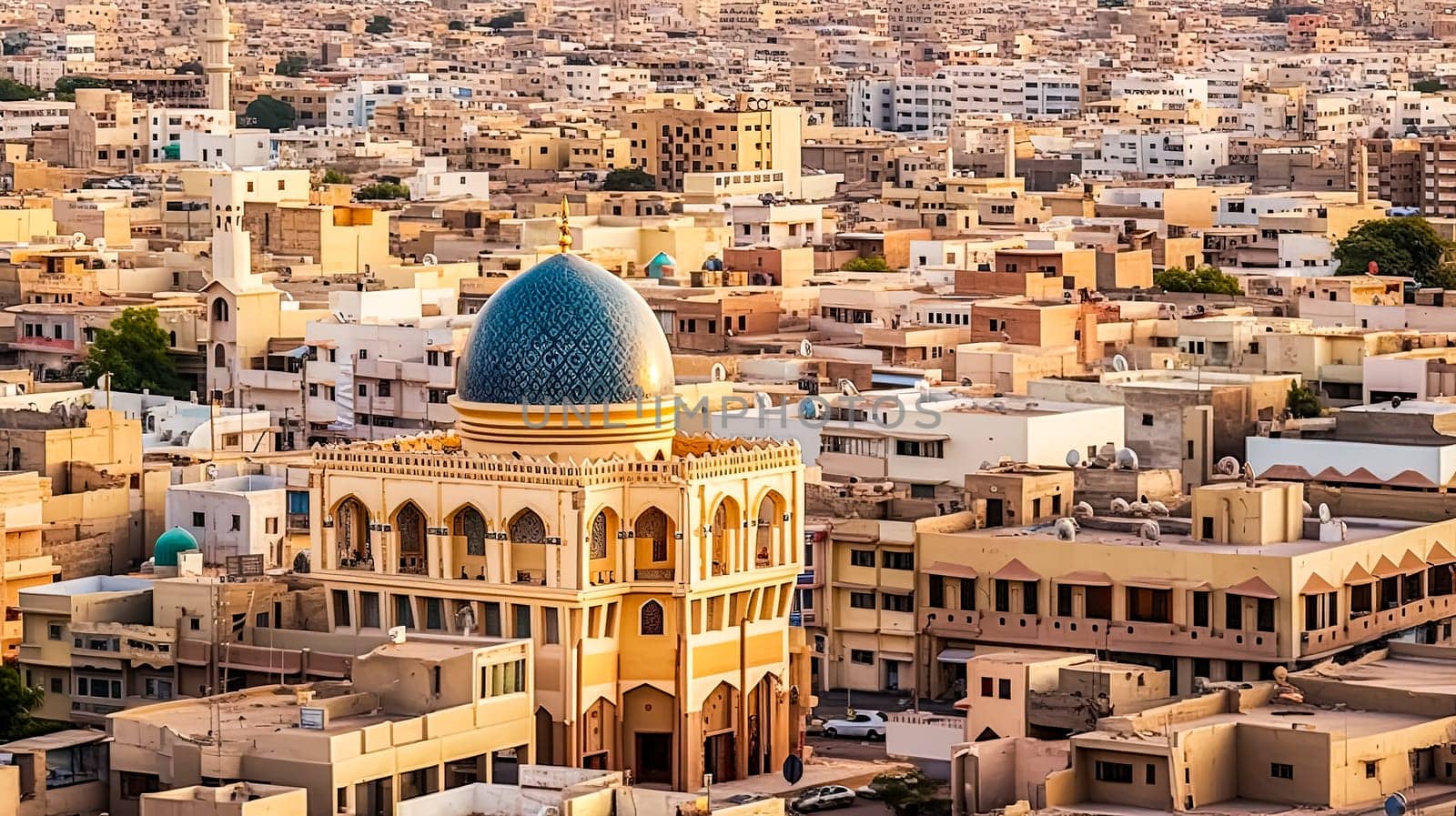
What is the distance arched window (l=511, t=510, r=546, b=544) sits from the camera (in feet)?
104

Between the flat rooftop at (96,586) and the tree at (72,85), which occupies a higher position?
the tree at (72,85)

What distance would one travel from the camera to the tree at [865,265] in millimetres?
67562

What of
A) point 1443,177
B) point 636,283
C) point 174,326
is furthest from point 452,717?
point 1443,177

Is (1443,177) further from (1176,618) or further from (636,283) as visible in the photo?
(1176,618)

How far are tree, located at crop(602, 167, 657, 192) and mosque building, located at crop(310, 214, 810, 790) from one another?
202 ft

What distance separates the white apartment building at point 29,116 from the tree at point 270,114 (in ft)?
23.5

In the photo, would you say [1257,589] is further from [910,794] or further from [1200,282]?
[1200,282]

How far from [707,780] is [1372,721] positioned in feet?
15.5

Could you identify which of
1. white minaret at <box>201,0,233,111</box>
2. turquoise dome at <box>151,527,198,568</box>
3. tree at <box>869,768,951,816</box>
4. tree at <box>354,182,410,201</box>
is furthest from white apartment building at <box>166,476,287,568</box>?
white minaret at <box>201,0,233,111</box>

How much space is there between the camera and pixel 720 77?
15462cm

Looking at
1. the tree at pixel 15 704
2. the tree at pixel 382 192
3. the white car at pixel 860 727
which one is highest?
the tree at pixel 382 192

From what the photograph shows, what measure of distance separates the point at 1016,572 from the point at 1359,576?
2799 mm

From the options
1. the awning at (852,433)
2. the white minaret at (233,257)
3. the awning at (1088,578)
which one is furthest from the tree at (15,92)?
the awning at (1088,578)

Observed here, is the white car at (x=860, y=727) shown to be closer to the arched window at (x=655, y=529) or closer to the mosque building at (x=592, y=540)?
the mosque building at (x=592, y=540)
